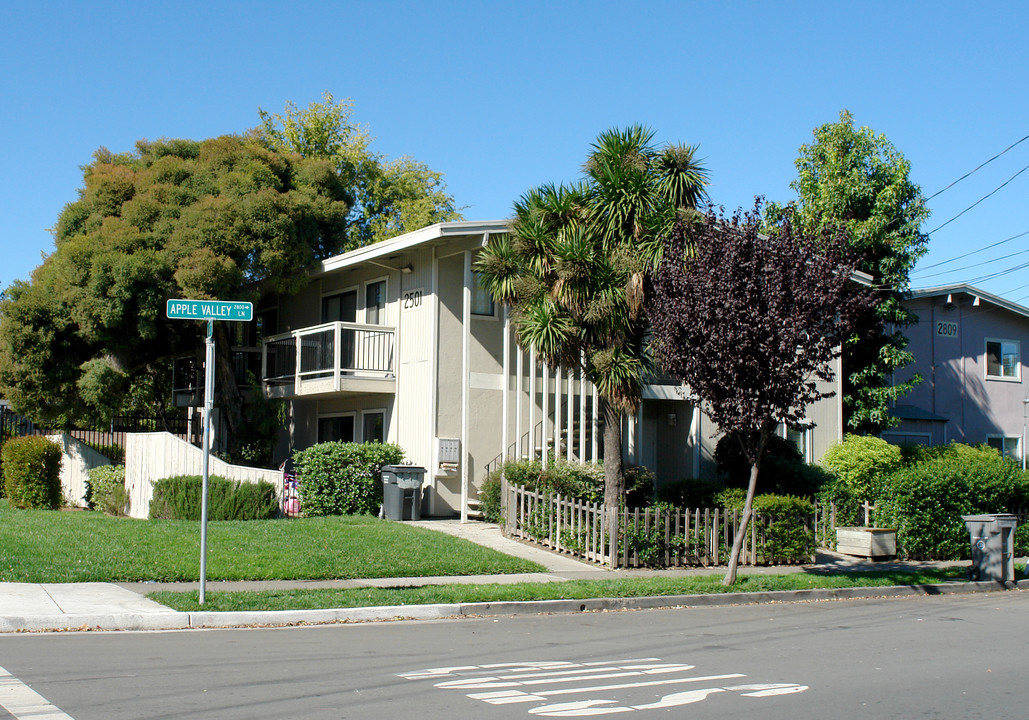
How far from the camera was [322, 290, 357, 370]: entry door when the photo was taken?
850 inches

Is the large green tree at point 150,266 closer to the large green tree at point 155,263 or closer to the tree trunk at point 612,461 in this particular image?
the large green tree at point 155,263

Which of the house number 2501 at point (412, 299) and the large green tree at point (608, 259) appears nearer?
the large green tree at point (608, 259)

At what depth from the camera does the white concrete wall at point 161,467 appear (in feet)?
61.4

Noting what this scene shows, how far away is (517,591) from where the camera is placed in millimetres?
12328

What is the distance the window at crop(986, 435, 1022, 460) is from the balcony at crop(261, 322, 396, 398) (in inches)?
816

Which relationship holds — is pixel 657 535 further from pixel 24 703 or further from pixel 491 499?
pixel 24 703

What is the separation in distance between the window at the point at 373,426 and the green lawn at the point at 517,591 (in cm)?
930

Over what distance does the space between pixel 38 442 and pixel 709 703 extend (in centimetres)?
1771

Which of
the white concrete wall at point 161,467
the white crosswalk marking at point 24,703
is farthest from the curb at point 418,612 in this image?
the white concrete wall at point 161,467

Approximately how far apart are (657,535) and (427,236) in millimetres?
7447

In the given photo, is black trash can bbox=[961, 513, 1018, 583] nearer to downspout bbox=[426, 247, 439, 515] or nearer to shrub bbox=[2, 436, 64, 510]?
downspout bbox=[426, 247, 439, 515]

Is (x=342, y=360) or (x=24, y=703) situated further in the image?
(x=342, y=360)

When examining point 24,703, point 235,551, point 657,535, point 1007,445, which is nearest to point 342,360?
point 235,551

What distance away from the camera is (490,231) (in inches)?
763
